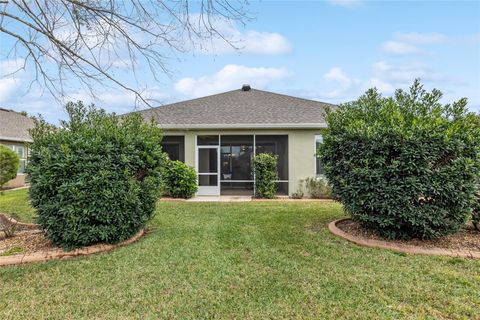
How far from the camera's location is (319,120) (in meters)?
12.8

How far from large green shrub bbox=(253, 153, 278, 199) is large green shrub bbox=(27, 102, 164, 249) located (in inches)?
276

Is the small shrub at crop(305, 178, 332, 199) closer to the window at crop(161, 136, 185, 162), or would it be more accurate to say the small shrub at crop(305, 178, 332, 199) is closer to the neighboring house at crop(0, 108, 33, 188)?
the window at crop(161, 136, 185, 162)

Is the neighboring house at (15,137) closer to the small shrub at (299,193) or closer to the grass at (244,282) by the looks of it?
the small shrub at (299,193)

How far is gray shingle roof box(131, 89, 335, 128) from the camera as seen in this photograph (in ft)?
42.0

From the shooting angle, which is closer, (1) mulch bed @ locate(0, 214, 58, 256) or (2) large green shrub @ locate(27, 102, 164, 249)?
(2) large green shrub @ locate(27, 102, 164, 249)

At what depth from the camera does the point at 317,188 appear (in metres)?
12.6

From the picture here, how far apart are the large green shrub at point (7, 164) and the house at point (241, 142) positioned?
802cm

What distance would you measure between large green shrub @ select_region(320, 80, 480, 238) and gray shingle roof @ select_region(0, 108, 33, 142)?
1802 centimetres

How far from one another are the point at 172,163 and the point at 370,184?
341 inches

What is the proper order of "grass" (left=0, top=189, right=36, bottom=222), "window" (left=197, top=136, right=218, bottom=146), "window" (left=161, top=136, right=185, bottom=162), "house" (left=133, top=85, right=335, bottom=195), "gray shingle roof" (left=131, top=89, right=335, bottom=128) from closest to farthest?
1. "grass" (left=0, top=189, right=36, bottom=222)
2. "gray shingle roof" (left=131, top=89, right=335, bottom=128)
3. "house" (left=133, top=85, right=335, bottom=195)
4. "window" (left=197, top=136, right=218, bottom=146)
5. "window" (left=161, top=136, right=185, bottom=162)

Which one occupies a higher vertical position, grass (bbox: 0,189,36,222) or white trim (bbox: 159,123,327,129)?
white trim (bbox: 159,123,327,129)

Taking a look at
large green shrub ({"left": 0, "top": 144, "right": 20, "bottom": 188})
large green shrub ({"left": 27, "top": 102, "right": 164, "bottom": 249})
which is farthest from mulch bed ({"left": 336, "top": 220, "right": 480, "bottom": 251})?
large green shrub ({"left": 0, "top": 144, "right": 20, "bottom": 188})

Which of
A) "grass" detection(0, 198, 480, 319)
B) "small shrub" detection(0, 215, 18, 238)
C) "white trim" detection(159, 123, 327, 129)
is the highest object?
"white trim" detection(159, 123, 327, 129)

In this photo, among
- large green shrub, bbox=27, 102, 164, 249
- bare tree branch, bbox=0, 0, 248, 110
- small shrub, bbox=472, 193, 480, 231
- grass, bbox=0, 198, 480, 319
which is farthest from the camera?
small shrub, bbox=472, 193, 480, 231
